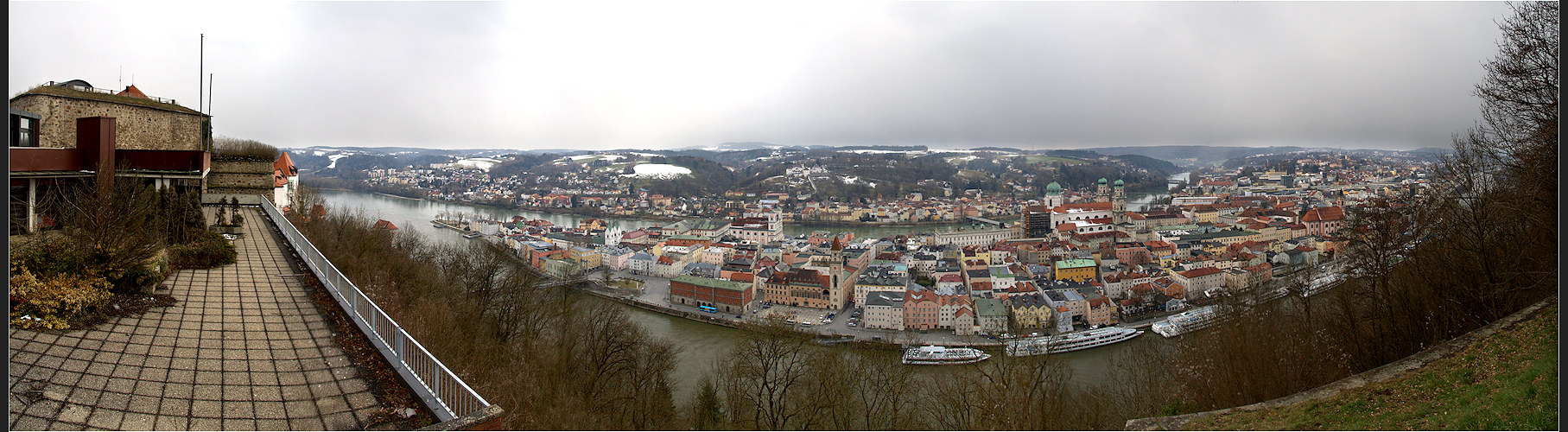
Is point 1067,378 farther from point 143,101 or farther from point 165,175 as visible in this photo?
point 143,101

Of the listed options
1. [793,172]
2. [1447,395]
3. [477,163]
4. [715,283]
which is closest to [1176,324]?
[715,283]

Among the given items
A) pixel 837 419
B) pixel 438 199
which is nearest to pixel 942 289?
pixel 837 419

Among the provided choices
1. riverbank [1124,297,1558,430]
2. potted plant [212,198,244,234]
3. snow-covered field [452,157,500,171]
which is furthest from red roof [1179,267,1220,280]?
snow-covered field [452,157,500,171]

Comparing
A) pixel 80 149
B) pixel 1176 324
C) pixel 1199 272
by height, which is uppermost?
pixel 80 149

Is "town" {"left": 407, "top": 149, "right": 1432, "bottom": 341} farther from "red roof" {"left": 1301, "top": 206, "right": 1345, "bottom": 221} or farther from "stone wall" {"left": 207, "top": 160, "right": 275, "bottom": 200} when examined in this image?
"stone wall" {"left": 207, "top": 160, "right": 275, "bottom": 200}

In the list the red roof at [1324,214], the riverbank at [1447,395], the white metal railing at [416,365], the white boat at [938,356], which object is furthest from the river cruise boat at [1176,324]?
the red roof at [1324,214]

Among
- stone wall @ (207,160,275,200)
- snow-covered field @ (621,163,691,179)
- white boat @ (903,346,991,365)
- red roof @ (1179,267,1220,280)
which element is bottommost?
white boat @ (903,346,991,365)

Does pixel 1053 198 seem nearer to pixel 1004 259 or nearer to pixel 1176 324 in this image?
pixel 1004 259
